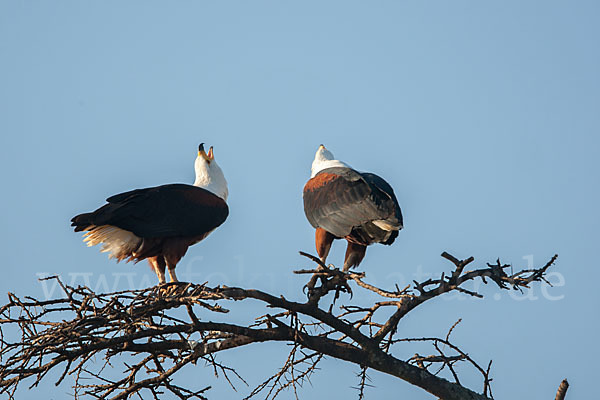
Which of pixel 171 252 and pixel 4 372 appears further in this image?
pixel 171 252

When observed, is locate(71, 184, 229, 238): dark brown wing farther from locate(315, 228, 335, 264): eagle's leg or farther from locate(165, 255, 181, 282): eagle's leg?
locate(315, 228, 335, 264): eagle's leg

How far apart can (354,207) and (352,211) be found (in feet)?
0.12

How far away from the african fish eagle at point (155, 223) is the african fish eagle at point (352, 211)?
0.87 m

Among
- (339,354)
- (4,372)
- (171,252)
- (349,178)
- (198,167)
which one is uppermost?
(198,167)

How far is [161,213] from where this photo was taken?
683cm

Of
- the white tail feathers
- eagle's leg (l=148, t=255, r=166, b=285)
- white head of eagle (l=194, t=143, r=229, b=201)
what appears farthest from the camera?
white head of eagle (l=194, t=143, r=229, b=201)

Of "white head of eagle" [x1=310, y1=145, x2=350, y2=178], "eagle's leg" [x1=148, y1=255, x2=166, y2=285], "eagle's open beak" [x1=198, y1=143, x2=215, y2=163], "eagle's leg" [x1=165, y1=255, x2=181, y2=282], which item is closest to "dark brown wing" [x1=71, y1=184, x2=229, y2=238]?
"eagle's leg" [x1=165, y1=255, x2=181, y2=282]

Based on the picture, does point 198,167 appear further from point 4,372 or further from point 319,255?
point 4,372

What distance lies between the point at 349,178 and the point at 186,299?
8.54 feet

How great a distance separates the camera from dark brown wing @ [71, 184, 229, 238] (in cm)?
654

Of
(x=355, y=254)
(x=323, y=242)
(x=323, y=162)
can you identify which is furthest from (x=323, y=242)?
(x=323, y=162)

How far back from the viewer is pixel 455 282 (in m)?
4.86

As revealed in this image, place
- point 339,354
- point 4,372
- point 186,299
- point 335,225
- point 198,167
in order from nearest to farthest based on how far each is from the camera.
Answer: point 4,372
point 186,299
point 339,354
point 335,225
point 198,167

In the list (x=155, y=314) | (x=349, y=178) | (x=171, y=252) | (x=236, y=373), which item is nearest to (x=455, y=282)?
(x=236, y=373)
